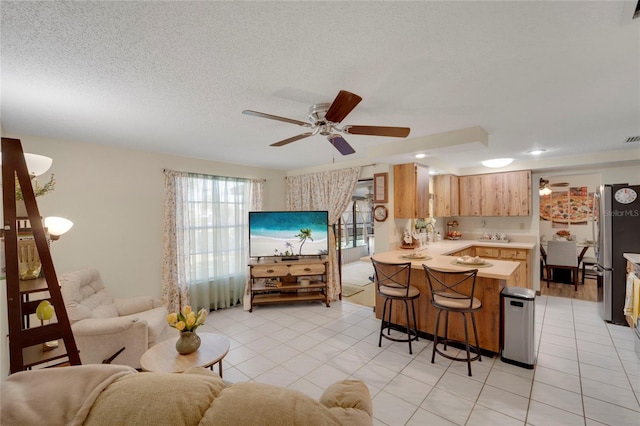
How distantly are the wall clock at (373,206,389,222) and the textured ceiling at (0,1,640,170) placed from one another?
166 centimetres

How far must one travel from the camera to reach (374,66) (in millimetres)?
1659

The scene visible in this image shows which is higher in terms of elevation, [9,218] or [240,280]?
[9,218]

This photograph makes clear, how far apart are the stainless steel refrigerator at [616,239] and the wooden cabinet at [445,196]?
2145 millimetres

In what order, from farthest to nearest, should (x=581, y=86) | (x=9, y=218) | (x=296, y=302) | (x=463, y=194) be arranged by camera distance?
(x=463, y=194)
(x=296, y=302)
(x=581, y=86)
(x=9, y=218)

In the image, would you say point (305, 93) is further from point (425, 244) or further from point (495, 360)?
point (425, 244)

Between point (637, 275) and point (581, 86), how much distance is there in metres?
2.57

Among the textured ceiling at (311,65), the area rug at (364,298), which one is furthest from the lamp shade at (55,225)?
the area rug at (364,298)

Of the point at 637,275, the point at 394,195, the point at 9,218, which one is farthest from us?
the point at 394,195

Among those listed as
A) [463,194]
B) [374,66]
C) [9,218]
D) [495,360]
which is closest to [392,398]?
[495,360]

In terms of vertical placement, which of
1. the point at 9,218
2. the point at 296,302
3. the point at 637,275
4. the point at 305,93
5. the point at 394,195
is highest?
the point at 305,93

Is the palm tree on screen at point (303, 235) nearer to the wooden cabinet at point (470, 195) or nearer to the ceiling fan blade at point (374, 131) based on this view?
the ceiling fan blade at point (374, 131)

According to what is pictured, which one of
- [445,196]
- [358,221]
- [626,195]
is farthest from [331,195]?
[626,195]

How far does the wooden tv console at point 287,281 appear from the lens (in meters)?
4.48

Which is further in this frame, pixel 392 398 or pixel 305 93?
pixel 392 398
